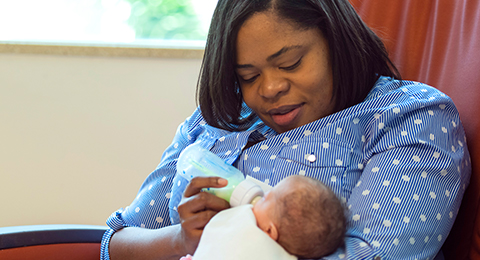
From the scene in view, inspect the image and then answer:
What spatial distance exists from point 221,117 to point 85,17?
4.23 feet

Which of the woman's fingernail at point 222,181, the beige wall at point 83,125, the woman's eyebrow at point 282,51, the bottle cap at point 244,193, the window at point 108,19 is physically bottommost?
the beige wall at point 83,125

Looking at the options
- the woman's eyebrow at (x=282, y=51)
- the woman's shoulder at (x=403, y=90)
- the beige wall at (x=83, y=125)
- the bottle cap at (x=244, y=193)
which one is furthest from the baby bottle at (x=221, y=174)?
the beige wall at (x=83, y=125)

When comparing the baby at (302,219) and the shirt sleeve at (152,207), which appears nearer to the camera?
the baby at (302,219)

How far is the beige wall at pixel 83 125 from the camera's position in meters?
1.91

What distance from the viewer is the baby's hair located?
26.2 inches

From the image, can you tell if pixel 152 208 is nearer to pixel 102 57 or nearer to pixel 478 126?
→ pixel 478 126

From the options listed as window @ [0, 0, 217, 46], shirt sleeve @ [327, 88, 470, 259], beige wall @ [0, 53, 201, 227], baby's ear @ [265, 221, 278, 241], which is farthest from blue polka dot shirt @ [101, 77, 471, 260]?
window @ [0, 0, 217, 46]

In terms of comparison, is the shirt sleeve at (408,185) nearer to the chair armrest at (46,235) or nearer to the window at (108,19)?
the chair armrest at (46,235)

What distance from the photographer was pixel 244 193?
2.49 feet

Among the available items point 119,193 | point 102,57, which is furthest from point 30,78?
point 119,193

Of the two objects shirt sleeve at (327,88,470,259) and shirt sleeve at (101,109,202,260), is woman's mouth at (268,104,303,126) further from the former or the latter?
shirt sleeve at (101,109,202,260)

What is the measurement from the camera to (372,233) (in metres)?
0.73

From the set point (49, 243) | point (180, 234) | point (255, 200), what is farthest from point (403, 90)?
point (49, 243)

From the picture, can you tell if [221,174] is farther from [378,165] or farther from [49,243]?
[49,243]
